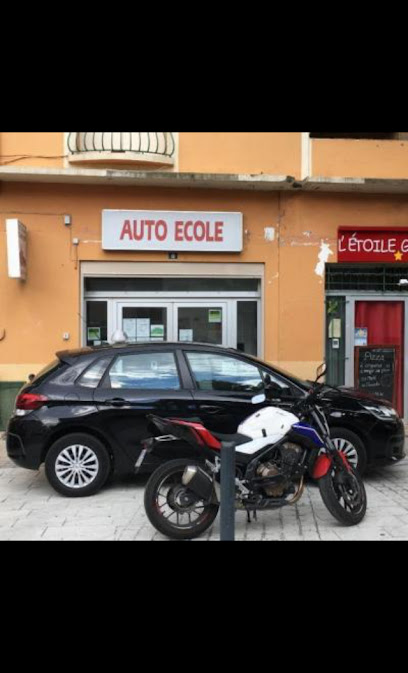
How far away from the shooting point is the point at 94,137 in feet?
29.8

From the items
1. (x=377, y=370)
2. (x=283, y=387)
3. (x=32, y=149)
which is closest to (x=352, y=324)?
(x=377, y=370)

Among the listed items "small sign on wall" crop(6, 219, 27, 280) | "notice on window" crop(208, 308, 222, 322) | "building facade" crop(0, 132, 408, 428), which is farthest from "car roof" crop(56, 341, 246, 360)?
"notice on window" crop(208, 308, 222, 322)

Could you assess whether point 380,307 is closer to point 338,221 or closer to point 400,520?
point 338,221

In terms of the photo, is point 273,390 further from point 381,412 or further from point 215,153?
point 215,153

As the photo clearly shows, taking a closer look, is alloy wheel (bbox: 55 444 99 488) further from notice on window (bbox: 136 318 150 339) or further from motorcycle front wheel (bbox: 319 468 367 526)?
notice on window (bbox: 136 318 150 339)

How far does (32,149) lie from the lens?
29.6 feet

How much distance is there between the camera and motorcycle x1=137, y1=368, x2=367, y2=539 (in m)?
4.62

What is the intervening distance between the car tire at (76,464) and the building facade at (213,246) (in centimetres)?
353

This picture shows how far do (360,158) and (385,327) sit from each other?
279 centimetres

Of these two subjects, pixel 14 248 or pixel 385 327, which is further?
pixel 385 327

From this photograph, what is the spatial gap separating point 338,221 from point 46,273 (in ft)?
15.6

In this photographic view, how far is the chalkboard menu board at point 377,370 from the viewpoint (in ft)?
32.7

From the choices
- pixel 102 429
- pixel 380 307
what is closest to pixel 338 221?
pixel 380 307

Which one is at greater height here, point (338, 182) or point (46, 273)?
point (338, 182)
